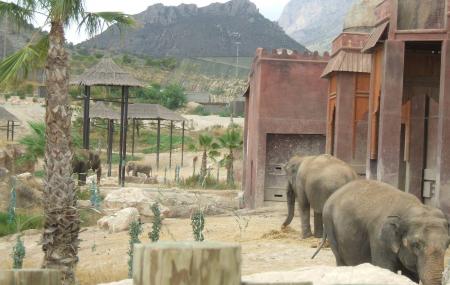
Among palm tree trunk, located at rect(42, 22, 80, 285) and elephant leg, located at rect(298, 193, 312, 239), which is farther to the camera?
elephant leg, located at rect(298, 193, 312, 239)

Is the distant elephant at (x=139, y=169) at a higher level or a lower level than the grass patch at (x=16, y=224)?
higher

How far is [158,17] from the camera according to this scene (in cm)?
15450

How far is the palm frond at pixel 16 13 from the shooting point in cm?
1382

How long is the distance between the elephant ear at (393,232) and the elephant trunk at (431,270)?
47 cm

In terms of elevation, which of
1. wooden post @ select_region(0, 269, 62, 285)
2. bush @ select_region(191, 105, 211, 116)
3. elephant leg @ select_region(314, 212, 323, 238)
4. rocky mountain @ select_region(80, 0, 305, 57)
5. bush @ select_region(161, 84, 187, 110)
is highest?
rocky mountain @ select_region(80, 0, 305, 57)

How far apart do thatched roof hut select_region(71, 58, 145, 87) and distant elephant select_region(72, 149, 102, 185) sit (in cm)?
263

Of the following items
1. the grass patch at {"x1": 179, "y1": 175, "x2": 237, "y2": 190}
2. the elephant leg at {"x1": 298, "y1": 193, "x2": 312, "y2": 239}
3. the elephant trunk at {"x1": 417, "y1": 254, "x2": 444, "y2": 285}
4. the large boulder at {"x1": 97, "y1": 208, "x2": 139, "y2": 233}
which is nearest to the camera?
the elephant trunk at {"x1": 417, "y1": 254, "x2": 444, "y2": 285}

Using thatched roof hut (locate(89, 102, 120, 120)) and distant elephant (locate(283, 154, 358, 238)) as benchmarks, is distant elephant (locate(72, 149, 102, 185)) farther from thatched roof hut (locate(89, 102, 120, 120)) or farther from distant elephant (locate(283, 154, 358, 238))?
distant elephant (locate(283, 154, 358, 238))

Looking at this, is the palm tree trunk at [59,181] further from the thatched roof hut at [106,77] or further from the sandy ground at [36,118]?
the sandy ground at [36,118]

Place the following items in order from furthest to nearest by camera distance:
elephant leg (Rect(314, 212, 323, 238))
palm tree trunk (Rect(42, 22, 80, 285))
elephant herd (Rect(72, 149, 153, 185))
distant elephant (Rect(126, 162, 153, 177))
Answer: distant elephant (Rect(126, 162, 153, 177)), elephant herd (Rect(72, 149, 153, 185)), elephant leg (Rect(314, 212, 323, 238)), palm tree trunk (Rect(42, 22, 80, 285))

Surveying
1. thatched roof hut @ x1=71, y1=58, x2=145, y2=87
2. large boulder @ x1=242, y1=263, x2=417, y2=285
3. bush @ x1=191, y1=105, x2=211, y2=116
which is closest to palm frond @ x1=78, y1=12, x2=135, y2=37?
large boulder @ x1=242, y1=263, x2=417, y2=285

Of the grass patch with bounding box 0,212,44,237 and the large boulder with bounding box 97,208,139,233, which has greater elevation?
the large boulder with bounding box 97,208,139,233

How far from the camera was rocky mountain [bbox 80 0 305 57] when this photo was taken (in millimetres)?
135750

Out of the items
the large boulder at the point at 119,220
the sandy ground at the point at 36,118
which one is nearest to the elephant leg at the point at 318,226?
the large boulder at the point at 119,220
